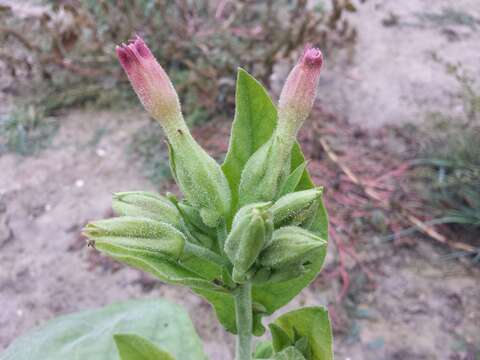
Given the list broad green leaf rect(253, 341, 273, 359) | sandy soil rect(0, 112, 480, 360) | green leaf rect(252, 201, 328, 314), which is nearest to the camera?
green leaf rect(252, 201, 328, 314)

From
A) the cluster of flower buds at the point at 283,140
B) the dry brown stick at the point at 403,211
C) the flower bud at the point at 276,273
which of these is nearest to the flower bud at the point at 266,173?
the cluster of flower buds at the point at 283,140

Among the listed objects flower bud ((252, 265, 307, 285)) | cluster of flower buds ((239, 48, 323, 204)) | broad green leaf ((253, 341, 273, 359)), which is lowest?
broad green leaf ((253, 341, 273, 359))

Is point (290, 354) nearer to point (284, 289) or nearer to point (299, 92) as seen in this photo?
point (284, 289)

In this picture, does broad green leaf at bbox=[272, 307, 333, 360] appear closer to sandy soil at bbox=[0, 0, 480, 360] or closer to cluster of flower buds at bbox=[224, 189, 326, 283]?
cluster of flower buds at bbox=[224, 189, 326, 283]

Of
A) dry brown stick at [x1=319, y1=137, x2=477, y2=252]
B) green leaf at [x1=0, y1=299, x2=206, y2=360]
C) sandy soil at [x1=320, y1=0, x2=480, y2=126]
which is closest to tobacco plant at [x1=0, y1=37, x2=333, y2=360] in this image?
green leaf at [x1=0, y1=299, x2=206, y2=360]

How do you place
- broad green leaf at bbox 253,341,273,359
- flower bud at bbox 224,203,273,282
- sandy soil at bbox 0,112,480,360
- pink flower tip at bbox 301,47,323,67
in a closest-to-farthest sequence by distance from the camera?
flower bud at bbox 224,203,273,282, pink flower tip at bbox 301,47,323,67, broad green leaf at bbox 253,341,273,359, sandy soil at bbox 0,112,480,360

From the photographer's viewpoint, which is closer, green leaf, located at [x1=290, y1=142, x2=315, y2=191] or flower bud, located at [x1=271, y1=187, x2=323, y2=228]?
flower bud, located at [x1=271, y1=187, x2=323, y2=228]
